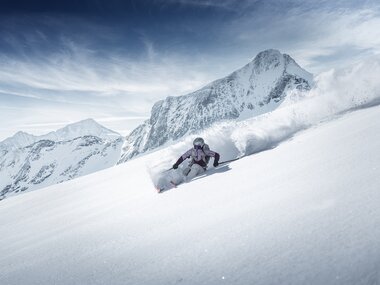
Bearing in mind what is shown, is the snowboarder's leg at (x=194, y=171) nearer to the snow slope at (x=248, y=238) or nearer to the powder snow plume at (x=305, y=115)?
the powder snow plume at (x=305, y=115)

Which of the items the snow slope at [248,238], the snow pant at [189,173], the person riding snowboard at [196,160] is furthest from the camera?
the person riding snowboard at [196,160]

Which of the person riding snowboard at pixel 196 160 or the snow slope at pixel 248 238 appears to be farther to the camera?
the person riding snowboard at pixel 196 160

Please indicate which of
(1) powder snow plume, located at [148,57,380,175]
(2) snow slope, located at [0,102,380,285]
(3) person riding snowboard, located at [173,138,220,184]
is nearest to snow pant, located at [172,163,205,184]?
(3) person riding snowboard, located at [173,138,220,184]

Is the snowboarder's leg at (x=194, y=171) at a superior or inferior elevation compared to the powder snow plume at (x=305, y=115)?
inferior

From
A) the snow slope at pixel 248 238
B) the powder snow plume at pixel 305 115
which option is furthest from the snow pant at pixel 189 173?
the snow slope at pixel 248 238

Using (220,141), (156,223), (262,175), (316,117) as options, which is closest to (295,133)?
(316,117)

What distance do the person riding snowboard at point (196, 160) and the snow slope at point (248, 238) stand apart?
364 centimetres

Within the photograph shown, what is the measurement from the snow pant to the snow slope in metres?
3.38

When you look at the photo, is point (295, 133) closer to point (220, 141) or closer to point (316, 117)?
point (316, 117)

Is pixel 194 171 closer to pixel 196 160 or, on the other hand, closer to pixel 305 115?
pixel 196 160

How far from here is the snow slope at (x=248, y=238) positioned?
179 centimetres

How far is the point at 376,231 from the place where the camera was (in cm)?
184

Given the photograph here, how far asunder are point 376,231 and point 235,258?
0.95m

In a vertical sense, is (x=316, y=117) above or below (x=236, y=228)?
above
